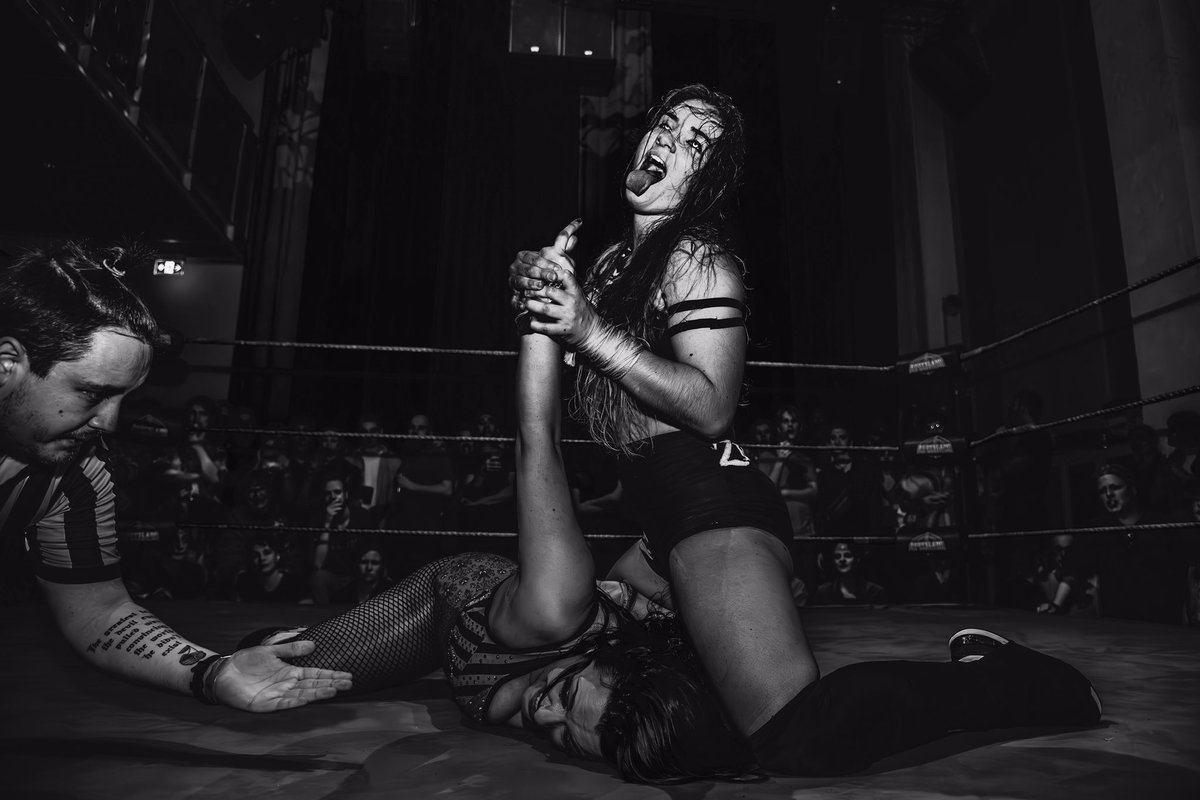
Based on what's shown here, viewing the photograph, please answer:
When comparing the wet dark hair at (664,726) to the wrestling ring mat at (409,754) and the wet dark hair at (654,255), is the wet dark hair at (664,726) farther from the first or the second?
the wet dark hair at (654,255)

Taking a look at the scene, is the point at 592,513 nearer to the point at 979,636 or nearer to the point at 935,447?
the point at 935,447

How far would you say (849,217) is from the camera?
270 inches

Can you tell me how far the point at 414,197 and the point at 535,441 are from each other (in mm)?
5970

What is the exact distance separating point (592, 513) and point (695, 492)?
287cm

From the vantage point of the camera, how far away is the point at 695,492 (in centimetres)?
128

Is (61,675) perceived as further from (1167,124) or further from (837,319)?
(837,319)

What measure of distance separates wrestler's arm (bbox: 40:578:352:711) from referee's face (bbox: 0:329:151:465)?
293 mm

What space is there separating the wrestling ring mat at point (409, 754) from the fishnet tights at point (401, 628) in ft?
0.23

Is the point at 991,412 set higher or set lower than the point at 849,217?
lower

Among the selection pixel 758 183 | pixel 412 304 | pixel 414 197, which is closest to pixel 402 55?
pixel 414 197

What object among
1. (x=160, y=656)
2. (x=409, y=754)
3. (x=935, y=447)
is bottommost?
(x=409, y=754)

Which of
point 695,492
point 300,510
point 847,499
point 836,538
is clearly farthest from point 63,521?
point 847,499

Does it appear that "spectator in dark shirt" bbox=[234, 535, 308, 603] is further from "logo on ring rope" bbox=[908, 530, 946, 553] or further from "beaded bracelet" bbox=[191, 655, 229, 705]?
"logo on ring rope" bbox=[908, 530, 946, 553]

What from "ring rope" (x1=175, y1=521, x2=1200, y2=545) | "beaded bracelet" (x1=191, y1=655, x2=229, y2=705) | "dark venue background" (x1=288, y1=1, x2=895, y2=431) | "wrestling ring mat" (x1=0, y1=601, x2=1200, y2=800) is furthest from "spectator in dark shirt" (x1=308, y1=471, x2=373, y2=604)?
"beaded bracelet" (x1=191, y1=655, x2=229, y2=705)
